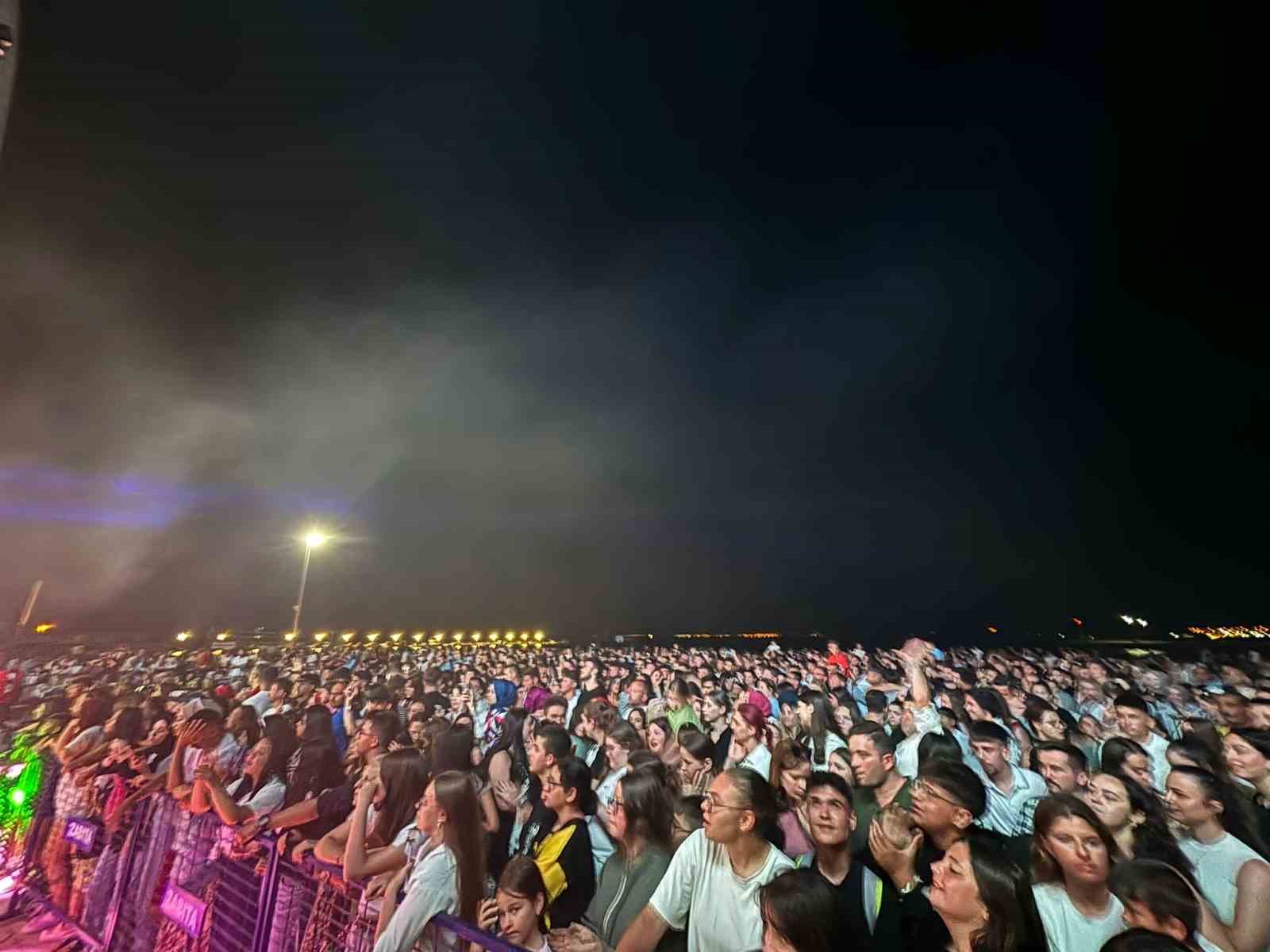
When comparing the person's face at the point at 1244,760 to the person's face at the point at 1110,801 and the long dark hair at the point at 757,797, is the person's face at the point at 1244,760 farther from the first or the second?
the long dark hair at the point at 757,797

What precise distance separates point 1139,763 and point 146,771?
36.4 ft

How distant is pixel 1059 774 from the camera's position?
189 inches

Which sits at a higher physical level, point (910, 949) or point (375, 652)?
point (375, 652)

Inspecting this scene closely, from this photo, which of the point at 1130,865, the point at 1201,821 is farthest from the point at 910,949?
the point at 1201,821

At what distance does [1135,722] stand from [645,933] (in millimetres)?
6203

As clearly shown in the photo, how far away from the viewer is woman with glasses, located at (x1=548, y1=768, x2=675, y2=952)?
3.61m

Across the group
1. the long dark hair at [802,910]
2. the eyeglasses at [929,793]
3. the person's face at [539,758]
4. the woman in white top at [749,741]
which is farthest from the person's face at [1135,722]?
the person's face at [539,758]

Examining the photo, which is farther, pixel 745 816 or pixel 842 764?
pixel 842 764

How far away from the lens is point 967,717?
7.54 metres

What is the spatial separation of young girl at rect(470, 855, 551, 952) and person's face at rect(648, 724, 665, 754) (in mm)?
2845

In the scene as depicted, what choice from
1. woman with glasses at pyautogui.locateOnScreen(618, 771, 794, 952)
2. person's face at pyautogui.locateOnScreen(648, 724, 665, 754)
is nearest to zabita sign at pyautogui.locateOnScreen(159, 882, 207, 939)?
woman with glasses at pyautogui.locateOnScreen(618, 771, 794, 952)

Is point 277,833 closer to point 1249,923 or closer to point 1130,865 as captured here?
point 1130,865

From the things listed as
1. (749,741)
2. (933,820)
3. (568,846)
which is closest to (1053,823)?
(933,820)

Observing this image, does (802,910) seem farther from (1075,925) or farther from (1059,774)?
(1059,774)
